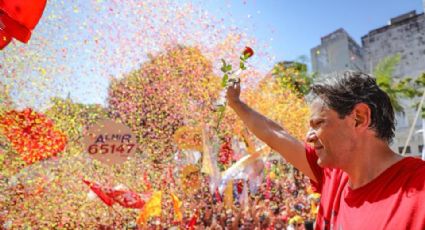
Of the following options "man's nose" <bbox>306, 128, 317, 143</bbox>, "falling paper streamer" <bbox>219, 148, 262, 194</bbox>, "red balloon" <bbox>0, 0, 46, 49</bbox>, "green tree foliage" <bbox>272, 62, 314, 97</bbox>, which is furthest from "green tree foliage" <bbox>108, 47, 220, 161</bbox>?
"green tree foliage" <bbox>272, 62, 314, 97</bbox>

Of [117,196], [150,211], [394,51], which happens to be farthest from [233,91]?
[394,51]

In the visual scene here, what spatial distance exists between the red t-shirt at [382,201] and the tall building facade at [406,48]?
26.7m

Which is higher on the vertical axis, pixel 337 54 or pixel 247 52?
pixel 337 54

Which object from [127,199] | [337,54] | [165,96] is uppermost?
[337,54]

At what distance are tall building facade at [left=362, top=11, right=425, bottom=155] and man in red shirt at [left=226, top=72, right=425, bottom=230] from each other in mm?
26762

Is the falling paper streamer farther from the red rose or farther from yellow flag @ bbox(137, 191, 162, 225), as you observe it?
the red rose

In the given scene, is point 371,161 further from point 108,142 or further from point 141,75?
point 141,75

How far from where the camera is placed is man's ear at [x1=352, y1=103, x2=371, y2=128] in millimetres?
A: 1340

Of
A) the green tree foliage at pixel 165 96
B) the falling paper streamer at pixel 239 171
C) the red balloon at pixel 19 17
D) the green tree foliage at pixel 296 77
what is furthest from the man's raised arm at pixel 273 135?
the green tree foliage at pixel 296 77

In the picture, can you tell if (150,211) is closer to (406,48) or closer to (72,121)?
(72,121)

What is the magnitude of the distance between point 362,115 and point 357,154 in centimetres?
13

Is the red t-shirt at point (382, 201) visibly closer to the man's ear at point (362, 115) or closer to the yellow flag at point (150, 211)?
the man's ear at point (362, 115)

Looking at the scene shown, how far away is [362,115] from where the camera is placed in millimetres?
1344

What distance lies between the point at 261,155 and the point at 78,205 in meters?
4.39
